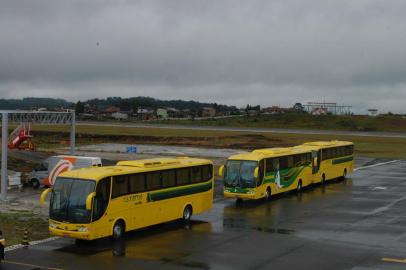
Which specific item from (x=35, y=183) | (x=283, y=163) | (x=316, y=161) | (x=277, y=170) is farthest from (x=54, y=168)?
(x=316, y=161)

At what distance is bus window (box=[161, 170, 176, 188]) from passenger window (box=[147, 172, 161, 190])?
0.36m

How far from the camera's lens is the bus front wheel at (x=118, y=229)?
24375mm

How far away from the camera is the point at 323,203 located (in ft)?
122

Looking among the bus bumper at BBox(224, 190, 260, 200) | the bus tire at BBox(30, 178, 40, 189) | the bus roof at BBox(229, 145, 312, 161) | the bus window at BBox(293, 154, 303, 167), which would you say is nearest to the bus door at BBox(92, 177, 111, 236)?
the bus bumper at BBox(224, 190, 260, 200)

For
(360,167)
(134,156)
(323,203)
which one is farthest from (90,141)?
(323,203)

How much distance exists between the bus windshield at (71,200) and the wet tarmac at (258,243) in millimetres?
1246

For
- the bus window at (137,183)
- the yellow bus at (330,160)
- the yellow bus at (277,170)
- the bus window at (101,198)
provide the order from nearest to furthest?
1. the bus window at (101,198)
2. the bus window at (137,183)
3. the yellow bus at (277,170)
4. the yellow bus at (330,160)

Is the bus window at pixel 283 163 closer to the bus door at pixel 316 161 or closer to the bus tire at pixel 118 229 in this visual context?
the bus door at pixel 316 161

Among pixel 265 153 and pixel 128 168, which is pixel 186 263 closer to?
pixel 128 168

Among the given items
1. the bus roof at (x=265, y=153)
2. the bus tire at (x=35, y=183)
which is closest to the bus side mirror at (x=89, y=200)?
the bus roof at (x=265, y=153)

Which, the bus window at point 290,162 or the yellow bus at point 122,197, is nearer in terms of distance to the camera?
the yellow bus at point 122,197

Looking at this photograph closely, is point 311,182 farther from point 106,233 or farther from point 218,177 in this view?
point 106,233

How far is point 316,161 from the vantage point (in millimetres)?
45438

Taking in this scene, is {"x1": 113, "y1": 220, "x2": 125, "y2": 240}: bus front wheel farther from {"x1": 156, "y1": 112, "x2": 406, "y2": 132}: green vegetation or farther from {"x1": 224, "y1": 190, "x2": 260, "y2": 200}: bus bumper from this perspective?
{"x1": 156, "y1": 112, "x2": 406, "y2": 132}: green vegetation
